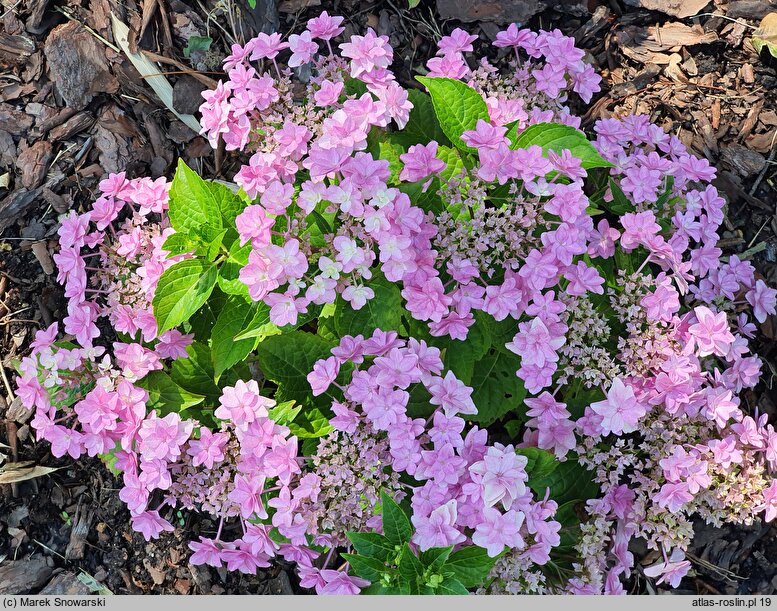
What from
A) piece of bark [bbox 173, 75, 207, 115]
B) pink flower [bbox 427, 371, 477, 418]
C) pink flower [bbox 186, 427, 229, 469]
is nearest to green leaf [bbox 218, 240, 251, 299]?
pink flower [bbox 186, 427, 229, 469]

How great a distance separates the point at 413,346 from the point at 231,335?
2.24 ft

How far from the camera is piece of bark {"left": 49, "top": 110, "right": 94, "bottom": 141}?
380 centimetres

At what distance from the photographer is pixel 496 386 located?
2.79 meters

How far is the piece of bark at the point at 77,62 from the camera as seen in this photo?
375 centimetres

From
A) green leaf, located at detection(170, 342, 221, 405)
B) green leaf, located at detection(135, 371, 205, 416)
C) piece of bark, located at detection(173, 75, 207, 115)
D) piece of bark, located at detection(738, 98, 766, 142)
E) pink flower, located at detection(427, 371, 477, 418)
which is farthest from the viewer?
piece of bark, located at detection(738, 98, 766, 142)

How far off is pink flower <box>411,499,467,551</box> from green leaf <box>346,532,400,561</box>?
11 cm

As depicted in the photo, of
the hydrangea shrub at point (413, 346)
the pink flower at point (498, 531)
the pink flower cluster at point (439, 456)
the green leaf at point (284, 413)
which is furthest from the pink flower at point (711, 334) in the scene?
the green leaf at point (284, 413)

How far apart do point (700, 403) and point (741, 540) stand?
4.41ft

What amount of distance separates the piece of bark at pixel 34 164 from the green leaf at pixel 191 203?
161 cm

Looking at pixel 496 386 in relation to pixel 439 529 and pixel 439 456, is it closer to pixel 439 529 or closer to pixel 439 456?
pixel 439 456

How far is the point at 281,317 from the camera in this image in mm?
2223

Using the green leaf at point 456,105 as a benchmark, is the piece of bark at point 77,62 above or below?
below

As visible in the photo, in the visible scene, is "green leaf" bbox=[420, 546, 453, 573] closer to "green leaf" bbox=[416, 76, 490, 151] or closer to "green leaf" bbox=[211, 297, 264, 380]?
"green leaf" bbox=[211, 297, 264, 380]

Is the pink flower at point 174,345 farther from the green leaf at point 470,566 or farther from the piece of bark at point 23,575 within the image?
the piece of bark at point 23,575
